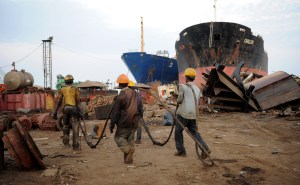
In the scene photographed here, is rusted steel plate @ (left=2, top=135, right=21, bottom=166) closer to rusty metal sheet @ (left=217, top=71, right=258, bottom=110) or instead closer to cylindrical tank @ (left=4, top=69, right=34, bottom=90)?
rusty metal sheet @ (left=217, top=71, right=258, bottom=110)

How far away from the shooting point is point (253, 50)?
27.4m

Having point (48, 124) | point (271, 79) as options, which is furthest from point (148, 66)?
point (48, 124)

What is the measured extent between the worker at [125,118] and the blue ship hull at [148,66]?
32.8 m

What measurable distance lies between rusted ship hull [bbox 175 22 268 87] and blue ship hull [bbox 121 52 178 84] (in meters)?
10.7

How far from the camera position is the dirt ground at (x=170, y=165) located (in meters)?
4.28

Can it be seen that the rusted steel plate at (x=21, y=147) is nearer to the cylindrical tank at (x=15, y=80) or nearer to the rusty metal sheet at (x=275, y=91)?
the rusty metal sheet at (x=275, y=91)

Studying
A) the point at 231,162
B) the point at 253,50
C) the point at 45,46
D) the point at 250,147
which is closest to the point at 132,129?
the point at 231,162

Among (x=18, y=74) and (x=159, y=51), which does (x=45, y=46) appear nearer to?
(x=159, y=51)

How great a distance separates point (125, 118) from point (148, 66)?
33.7 meters

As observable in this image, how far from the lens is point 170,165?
16.8 feet

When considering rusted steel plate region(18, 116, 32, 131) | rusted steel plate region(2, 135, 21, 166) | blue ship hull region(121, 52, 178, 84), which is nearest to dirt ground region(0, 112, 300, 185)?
rusted steel plate region(2, 135, 21, 166)

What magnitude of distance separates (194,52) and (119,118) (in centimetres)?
2229

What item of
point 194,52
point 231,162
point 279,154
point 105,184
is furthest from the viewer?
point 194,52

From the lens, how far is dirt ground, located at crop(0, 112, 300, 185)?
168 inches
